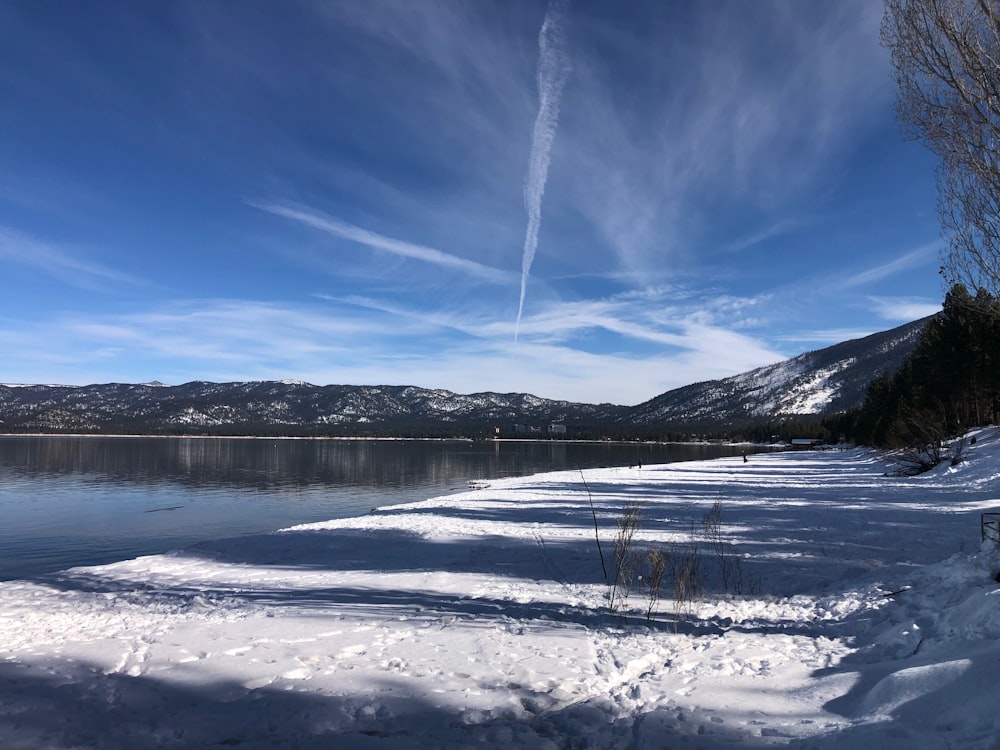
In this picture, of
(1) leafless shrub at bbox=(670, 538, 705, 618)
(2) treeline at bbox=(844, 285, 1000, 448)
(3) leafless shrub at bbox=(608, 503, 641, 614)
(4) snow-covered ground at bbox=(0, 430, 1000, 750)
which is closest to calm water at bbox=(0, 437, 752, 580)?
(4) snow-covered ground at bbox=(0, 430, 1000, 750)

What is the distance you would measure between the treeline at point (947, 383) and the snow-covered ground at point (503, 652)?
1221 inches

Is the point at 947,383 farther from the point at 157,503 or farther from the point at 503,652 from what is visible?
the point at 157,503

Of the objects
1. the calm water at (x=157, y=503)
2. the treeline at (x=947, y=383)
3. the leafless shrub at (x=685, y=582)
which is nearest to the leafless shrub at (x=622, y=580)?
the leafless shrub at (x=685, y=582)

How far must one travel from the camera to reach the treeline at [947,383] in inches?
1550

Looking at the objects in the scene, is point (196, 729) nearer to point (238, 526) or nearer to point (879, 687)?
point (879, 687)

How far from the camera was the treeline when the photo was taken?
39.4 m

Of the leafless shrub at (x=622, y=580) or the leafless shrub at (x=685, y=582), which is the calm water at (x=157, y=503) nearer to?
the leafless shrub at (x=622, y=580)

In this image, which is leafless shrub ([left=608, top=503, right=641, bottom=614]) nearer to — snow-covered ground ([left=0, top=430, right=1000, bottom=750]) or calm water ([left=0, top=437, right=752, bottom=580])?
snow-covered ground ([left=0, top=430, right=1000, bottom=750])

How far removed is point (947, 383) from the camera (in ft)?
160

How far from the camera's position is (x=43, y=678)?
23.3 ft

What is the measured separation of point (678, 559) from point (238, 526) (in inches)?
833

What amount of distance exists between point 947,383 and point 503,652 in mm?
55789

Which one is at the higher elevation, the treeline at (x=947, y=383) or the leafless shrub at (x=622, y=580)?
Result: the treeline at (x=947, y=383)

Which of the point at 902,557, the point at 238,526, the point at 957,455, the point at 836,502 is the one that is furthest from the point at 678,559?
the point at 957,455
